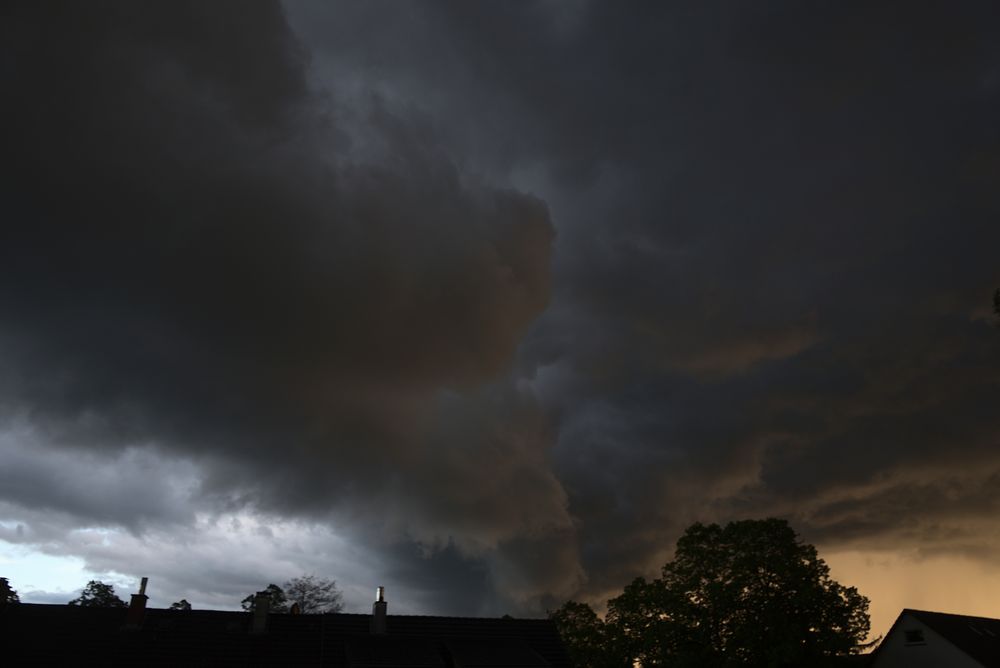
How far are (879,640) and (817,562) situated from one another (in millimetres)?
10503

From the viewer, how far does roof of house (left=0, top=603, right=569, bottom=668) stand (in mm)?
33656

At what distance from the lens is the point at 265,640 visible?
36594mm

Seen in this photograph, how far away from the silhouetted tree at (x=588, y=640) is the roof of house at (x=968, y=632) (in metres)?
18.9

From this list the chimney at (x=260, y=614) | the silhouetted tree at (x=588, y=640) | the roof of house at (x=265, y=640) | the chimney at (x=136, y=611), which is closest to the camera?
the roof of house at (x=265, y=640)

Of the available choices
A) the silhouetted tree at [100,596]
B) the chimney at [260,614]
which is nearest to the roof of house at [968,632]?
the chimney at [260,614]

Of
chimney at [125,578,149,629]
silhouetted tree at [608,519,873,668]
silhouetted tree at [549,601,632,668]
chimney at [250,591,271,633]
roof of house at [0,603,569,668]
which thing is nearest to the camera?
roof of house at [0,603,569,668]

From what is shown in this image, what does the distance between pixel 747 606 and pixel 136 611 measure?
122 ft

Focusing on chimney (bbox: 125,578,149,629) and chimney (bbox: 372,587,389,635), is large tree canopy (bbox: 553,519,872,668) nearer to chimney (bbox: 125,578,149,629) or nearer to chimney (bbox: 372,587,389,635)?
chimney (bbox: 372,587,389,635)

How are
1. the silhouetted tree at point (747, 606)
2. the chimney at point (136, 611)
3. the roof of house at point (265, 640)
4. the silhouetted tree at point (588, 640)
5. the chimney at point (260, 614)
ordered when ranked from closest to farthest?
the roof of house at point (265, 640)
the chimney at point (136, 611)
the chimney at point (260, 614)
the silhouetted tree at point (747, 606)
the silhouetted tree at point (588, 640)

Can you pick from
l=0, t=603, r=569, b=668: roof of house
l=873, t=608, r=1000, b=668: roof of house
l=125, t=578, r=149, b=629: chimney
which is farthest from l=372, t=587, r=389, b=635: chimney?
l=873, t=608, r=1000, b=668: roof of house

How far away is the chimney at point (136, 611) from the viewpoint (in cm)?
3509

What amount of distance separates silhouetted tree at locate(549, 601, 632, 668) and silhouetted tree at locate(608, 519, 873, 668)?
264 cm

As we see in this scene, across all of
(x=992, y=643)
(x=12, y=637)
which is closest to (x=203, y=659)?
(x=12, y=637)

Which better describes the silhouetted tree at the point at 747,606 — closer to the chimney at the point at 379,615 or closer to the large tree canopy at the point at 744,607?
the large tree canopy at the point at 744,607
